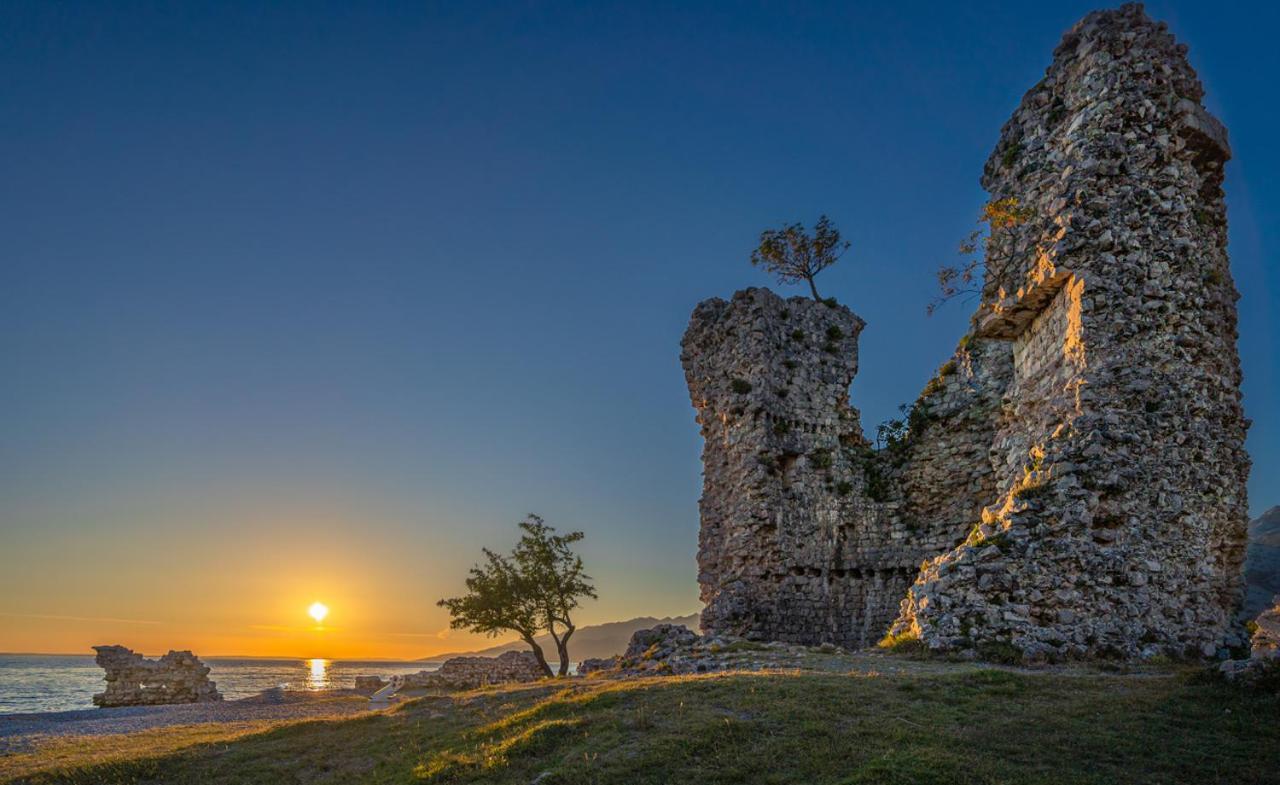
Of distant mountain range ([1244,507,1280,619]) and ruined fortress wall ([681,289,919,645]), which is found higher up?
ruined fortress wall ([681,289,919,645])

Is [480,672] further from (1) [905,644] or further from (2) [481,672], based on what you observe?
(1) [905,644]

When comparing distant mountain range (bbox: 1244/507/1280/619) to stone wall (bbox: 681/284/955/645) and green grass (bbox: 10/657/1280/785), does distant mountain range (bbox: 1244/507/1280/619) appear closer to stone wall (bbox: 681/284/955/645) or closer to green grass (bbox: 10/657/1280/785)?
green grass (bbox: 10/657/1280/785)

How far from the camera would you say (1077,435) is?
12.6 metres

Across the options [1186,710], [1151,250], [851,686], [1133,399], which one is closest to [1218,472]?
[1133,399]

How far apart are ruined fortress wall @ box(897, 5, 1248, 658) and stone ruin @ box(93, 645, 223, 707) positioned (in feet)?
85.4

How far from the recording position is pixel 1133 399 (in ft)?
41.7

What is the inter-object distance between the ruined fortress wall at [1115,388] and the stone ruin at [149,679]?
26.0 metres

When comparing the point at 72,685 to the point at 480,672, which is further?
the point at 72,685

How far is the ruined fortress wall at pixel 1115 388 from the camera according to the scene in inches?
460

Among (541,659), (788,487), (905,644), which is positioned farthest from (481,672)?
(905,644)

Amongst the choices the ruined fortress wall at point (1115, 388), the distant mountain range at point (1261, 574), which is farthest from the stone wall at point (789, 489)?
the distant mountain range at point (1261, 574)

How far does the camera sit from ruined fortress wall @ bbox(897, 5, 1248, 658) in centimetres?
1167

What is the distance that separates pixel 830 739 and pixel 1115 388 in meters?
→ 9.26

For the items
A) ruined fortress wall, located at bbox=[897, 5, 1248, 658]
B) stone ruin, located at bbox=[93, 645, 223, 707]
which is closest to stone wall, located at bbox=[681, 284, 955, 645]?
ruined fortress wall, located at bbox=[897, 5, 1248, 658]
